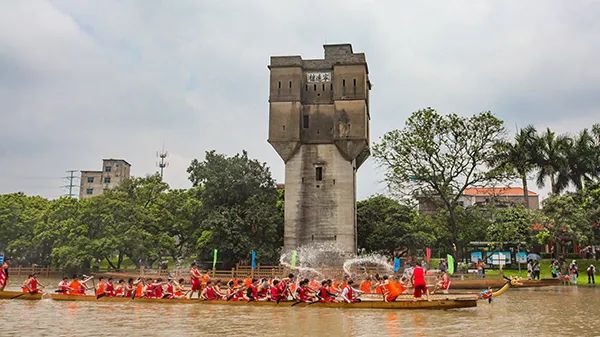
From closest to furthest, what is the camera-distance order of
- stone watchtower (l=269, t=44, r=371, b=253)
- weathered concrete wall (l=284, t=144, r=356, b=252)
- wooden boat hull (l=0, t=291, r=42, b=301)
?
wooden boat hull (l=0, t=291, r=42, b=301)
weathered concrete wall (l=284, t=144, r=356, b=252)
stone watchtower (l=269, t=44, r=371, b=253)

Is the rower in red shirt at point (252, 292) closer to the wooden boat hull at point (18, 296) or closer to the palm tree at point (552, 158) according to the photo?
the wooden boat hull at point (18, 296)

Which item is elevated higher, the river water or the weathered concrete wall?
the weathered concrete wall

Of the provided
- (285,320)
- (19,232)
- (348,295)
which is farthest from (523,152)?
(19,232)

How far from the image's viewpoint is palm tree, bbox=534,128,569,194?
1992 inches

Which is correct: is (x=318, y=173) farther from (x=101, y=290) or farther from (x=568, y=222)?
(x=101, y=290)

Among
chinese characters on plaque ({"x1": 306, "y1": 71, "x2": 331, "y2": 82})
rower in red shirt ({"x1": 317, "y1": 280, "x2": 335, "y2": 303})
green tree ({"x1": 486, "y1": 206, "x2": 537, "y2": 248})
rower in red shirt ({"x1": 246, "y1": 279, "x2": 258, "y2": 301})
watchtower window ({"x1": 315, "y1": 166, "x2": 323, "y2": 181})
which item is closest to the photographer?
rower in red shirt ({"x1": 317, "y1": 280, "x2": 335, "y2": 303})

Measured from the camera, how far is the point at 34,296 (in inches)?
911

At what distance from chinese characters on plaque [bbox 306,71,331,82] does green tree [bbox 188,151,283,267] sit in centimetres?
918

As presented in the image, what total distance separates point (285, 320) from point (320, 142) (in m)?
27.9

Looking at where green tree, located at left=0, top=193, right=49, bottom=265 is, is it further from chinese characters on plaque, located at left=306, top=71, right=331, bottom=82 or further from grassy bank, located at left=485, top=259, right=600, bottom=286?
grassy bank, located at left=485, top=259, right=600, bottom=286

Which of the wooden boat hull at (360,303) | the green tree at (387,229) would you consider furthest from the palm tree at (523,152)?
the wooden boat hull at (360,303)

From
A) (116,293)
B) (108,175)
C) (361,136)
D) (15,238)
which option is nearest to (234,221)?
(361,136)

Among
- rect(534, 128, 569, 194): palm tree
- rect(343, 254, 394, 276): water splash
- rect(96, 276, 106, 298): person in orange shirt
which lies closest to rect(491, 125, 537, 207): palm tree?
rect(534, 128, 569, 194): palm tree

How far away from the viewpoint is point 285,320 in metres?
16.4
